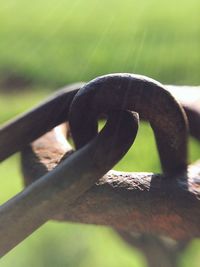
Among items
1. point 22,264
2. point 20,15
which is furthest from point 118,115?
point 20,15

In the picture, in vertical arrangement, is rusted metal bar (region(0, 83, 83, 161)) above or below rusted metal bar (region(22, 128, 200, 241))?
above

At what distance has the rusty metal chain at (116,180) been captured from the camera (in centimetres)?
67

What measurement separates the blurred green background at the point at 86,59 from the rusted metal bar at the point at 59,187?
1072 millimetres

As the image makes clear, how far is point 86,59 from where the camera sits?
3666 mm

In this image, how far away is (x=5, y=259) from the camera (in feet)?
7.32

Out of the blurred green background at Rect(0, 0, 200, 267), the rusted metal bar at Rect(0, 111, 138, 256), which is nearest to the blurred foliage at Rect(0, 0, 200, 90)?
the blurred green background at Rect(0, 0, 200, 267)

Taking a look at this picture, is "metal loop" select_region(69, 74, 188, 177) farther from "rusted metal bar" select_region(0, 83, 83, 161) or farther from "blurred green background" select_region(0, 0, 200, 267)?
"blurred green background" select_region(0, 0, 200, 267)

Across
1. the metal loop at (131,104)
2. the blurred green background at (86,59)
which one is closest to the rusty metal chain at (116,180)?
the metal loop at (131,104)

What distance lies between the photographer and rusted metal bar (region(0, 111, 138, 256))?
0.67 meters

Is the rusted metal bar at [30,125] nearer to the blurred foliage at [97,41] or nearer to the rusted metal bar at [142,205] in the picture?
the rusted metal bar at [142,205]

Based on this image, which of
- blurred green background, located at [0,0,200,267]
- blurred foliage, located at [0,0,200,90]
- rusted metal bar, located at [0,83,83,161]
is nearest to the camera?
rusted metal bar, located at [0,83,83,161]

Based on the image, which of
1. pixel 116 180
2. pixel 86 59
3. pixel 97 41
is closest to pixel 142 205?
pixel 116 180

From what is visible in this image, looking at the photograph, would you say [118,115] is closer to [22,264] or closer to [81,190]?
[81,190]

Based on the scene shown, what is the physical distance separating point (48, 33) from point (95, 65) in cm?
123
